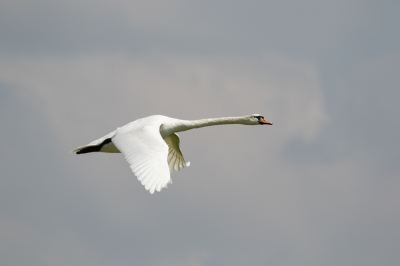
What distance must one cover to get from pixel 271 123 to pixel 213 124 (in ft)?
7.74

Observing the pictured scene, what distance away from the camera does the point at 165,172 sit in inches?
738

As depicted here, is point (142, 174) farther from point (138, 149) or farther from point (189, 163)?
point (189, 163)

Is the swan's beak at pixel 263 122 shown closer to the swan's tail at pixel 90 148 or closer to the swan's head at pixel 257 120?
the swan's head at pixel 257 120

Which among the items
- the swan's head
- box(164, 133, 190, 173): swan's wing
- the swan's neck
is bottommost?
box(164, 133, 190, 173): swan's wing

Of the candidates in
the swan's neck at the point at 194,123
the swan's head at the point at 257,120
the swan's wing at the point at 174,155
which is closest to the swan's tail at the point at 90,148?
the swan's neck at the point at 194,123

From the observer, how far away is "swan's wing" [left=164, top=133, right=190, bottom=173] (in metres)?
26.2

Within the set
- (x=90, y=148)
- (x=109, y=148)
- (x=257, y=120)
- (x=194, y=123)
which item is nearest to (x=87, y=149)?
(x=90, y=148)

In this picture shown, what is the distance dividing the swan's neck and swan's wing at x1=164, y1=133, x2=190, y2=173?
1747mm

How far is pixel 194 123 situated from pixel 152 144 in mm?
4220

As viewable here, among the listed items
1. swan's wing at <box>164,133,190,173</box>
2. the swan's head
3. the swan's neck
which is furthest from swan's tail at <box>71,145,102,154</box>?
the swan's head

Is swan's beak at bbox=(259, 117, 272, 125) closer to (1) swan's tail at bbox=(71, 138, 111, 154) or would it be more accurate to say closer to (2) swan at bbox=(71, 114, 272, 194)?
(2) swan at bbox=(71, 114, 272, 194)

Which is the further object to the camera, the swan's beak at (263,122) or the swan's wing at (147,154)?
the swan's beak at (263,122)

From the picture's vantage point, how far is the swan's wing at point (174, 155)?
2625 centimetres

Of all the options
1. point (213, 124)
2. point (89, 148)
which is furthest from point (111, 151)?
point (213, 124)
